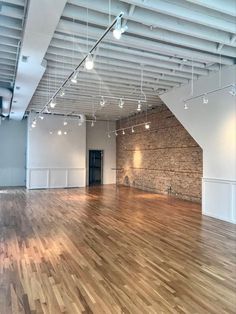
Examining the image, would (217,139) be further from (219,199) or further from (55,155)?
(55,155)

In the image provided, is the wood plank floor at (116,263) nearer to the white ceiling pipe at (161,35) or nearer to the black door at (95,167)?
the white ceiling pipe at (161,35)

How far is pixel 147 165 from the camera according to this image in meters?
12.2

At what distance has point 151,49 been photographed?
5395mm

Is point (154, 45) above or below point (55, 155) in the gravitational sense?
above

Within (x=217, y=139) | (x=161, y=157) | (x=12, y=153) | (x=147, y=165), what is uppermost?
(x=217, y=139)

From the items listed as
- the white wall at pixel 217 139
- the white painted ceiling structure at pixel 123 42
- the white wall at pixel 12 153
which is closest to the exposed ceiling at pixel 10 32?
the white painted ceiling structure at pixel 123 42

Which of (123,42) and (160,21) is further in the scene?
(123,42)

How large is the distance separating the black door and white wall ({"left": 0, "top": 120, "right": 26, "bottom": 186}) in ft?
12.0

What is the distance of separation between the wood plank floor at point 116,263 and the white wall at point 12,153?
7319mm

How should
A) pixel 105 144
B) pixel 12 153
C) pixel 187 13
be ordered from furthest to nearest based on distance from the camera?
pixel 105 144, pixel 12 153, pixel 187 13

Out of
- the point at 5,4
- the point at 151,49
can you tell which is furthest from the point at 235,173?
the point at 5,4

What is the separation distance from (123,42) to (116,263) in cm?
393

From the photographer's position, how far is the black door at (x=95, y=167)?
15.3 metres

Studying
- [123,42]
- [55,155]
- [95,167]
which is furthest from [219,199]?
[95,167]
